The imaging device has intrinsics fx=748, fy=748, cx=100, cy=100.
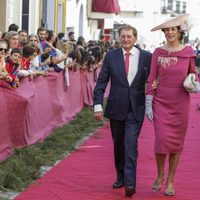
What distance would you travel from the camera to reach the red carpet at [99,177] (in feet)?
26.5

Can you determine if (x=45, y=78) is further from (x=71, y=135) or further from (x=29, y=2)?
(x=29, y=2)

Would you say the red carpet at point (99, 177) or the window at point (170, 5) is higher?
the window at point (170, 5)

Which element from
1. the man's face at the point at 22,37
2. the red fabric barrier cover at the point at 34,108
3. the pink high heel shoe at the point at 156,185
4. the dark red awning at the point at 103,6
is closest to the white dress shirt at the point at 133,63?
the pink high heel shoe at the point at 156,185

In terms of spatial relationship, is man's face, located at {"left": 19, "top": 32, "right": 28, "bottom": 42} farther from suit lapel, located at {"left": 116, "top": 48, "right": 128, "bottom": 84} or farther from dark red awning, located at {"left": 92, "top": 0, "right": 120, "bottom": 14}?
dark red awning, located at {"left": 92, "top": 0, "right": 120, "bottom": 14}

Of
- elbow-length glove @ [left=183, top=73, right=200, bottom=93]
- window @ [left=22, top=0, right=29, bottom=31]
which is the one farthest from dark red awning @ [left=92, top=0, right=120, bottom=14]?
elbow-length glove @ [left=183, top=73, right=200, bottom=93]

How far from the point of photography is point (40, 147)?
11031 mm

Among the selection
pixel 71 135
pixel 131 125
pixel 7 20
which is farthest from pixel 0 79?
pixel 7 20

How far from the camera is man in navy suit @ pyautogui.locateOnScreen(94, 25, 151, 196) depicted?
803 centimetres

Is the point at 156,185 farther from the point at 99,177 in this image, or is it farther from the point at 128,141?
the point at 99,177

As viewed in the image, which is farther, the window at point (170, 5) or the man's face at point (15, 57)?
the window at point (170, 5)

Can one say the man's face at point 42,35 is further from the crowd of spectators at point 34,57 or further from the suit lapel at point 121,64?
the suit lapel at point 121,64

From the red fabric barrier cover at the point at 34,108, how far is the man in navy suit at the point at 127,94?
1837mm

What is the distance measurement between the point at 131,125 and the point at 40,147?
3.23 meters

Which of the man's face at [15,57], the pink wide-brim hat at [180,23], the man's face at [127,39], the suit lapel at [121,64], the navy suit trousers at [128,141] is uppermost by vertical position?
the pink wide-brim hat at [180,23]
